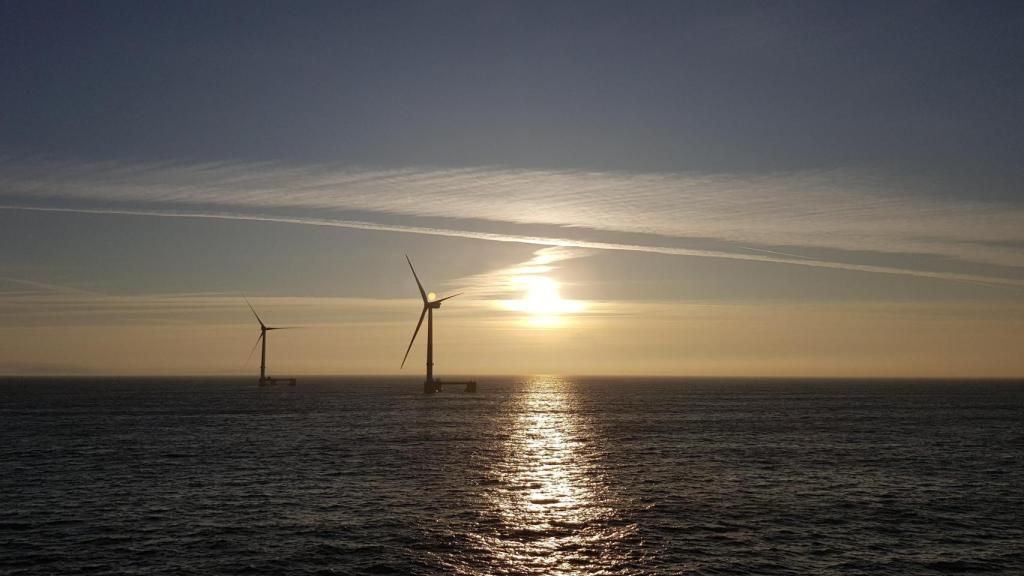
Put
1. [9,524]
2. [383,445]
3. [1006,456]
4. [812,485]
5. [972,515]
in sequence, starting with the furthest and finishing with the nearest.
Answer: [383,445]
[1006,456]
[812,485]
[972,515]
[9,524]

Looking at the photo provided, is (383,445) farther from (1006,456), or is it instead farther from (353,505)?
(1006,456)

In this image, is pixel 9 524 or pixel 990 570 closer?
pixel 990 570

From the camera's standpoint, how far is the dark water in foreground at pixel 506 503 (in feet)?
158

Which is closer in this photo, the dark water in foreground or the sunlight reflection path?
the sunlight reflection path

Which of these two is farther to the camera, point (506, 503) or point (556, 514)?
point (506, 503)

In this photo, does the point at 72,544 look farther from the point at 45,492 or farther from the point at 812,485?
the point at 812,485

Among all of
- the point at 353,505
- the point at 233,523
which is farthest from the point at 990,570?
the point at 233,523

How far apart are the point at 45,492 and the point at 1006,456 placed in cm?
11066

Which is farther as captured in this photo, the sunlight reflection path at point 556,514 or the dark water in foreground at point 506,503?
the dark water in foreground at point 506,503

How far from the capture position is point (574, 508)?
212 ft

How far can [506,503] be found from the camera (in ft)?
218

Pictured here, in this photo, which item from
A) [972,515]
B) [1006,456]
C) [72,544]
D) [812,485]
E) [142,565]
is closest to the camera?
[142,565]

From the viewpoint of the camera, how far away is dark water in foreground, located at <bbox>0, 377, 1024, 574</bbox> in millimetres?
48125

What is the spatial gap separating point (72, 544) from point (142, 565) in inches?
349
